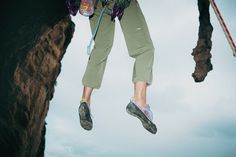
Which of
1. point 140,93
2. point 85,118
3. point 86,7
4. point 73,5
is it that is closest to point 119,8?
point 86,7

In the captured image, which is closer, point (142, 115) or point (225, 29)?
point (142, 115)

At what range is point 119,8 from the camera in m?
4.91

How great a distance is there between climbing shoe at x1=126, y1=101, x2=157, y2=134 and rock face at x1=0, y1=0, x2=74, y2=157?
5.51 feet

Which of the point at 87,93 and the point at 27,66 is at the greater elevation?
the point at 27,66

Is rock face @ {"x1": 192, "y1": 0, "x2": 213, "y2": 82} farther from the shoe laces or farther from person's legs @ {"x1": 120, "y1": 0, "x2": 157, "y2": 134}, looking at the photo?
the shoe laces

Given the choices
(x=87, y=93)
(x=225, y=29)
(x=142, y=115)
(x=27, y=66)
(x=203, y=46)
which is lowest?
(x=142, y=115)

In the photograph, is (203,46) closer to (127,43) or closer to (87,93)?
(127,43)

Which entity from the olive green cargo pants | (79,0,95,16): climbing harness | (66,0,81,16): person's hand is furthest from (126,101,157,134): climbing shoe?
(66,0,81,16): person's hand

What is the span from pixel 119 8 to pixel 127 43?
53 centimetres

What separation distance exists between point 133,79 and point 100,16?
3.35 feet

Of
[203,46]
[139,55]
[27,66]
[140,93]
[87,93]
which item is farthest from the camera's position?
[203,46]

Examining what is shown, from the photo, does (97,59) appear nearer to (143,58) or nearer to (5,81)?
(143,58)

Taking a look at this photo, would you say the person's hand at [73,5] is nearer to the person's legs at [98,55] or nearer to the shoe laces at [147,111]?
the person's legs at [98,55]

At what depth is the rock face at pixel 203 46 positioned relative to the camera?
267 inches
